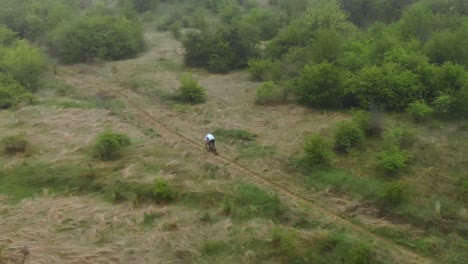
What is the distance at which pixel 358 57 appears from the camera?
26203 mm

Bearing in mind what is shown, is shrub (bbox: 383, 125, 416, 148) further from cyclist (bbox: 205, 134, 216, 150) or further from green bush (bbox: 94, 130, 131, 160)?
green bush (bbox: 94, 130, 131, 160)

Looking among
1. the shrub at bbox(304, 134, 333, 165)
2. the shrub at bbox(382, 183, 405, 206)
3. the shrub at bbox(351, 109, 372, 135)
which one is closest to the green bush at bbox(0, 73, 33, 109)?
the shrub at bbox(304, 134, 333, 165)

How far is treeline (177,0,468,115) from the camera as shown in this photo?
23.0 meters

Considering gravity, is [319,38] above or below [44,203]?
above

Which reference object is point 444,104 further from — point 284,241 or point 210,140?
point 284,241

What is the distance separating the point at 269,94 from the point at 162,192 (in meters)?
11.2

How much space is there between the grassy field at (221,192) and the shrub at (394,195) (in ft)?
0.55

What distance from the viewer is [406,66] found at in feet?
80.1

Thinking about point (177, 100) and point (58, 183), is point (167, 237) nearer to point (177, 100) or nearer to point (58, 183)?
point (58, 183)

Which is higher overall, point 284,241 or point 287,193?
point 284,241

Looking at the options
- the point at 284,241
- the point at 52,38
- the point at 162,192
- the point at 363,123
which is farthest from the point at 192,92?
the point at 52,38

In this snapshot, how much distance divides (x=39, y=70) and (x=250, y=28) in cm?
1475

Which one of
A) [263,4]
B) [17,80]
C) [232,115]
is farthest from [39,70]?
[263,4]

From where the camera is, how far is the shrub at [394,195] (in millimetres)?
14914
